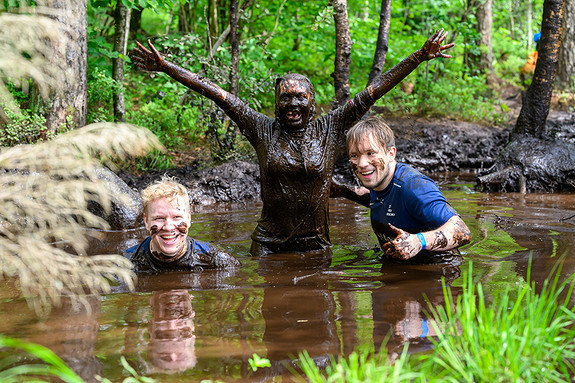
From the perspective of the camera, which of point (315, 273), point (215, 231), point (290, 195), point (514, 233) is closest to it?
point (315, 273)

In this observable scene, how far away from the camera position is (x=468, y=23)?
1309 centimetres

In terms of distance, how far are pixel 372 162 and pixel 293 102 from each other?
3.52ft

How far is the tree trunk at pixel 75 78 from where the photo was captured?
8.23m

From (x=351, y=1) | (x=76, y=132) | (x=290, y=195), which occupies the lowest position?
(x=290, y=195)

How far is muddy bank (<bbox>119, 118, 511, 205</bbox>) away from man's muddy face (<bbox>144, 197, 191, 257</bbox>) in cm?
412

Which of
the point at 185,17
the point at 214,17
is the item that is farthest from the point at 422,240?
the point at 185,17

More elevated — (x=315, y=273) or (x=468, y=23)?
(x=468, y=23)

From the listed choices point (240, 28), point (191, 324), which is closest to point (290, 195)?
point (191, 324)

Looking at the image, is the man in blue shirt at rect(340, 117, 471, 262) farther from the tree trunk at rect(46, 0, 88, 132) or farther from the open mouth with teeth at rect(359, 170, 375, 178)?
the tree trunk at rect(46, 0, 88, 132)

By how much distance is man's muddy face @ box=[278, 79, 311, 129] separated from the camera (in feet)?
17.3

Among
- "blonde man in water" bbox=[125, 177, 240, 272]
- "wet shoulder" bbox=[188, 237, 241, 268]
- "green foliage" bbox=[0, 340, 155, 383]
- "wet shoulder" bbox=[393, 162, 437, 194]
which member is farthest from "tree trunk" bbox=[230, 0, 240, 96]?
"green foliage" bbox=[0, 340, 155, 383]

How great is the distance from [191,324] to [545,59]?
7.82m

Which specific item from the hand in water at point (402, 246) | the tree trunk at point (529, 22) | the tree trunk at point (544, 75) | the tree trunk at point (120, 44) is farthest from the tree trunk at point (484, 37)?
the hand in water at point (402, 246)

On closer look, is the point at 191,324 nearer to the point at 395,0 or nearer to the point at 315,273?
the point at 315,273
